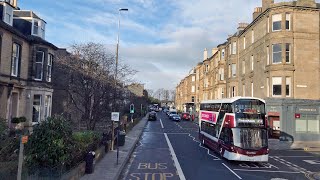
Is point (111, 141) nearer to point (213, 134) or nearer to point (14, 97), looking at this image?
point (213, 134)

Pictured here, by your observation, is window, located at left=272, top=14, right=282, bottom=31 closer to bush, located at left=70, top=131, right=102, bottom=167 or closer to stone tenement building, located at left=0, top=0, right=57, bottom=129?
bush, located at left=70, top=131, right=102, bottom=167

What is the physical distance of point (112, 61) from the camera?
28.6 meters

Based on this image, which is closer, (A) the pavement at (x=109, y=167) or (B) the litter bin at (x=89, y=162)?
(A) the pavement at (x=109, y=167)

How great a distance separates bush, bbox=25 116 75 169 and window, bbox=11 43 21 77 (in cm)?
1598

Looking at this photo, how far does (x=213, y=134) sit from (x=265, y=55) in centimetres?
1321

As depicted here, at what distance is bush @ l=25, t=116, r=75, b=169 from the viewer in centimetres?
1156

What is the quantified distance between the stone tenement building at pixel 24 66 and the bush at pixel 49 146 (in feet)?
44.1

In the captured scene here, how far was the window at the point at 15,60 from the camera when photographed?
85.2ft

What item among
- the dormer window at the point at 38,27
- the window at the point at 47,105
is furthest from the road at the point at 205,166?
the dormer window at the point at 38,27

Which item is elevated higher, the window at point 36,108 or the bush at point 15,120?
the window at point 36,108

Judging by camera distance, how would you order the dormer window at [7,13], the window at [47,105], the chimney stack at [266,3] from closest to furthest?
the dormer window at [7,13] < the window at [47,105] < the chimney stack at [266,3]

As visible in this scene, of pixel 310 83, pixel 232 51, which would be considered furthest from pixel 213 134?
pixel 232 51

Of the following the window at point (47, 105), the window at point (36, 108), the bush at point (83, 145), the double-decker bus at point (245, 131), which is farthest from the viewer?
the window at point (47, 105)

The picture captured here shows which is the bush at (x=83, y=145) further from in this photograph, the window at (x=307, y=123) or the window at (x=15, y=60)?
the window at (x=307, y=123)
